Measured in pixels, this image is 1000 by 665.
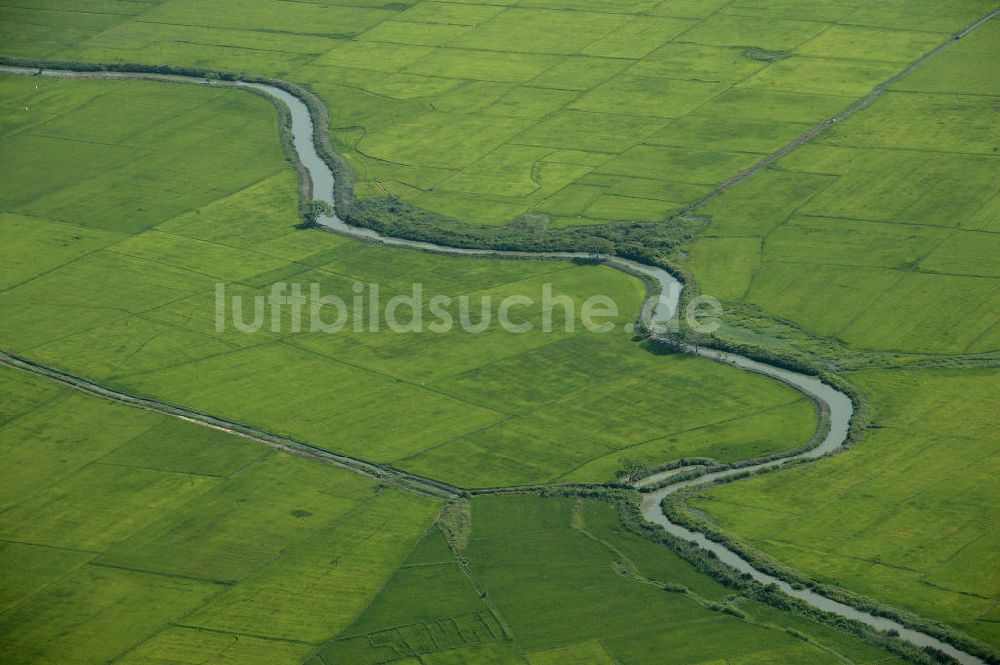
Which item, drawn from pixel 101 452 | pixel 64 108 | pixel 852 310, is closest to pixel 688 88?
pixel 852 310

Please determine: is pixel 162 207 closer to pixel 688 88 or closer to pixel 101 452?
pixel 101 452

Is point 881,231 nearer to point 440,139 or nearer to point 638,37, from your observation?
point 440,139

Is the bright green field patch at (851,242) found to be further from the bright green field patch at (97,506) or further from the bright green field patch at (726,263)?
the bright green field patch at (97,506)

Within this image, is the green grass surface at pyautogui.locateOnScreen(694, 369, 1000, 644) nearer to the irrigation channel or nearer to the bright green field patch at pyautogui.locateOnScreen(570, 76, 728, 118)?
the irrigation channel

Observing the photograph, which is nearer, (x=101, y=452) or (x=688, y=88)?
(x=101, y=452)

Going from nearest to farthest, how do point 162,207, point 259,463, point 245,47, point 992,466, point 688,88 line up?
point 992,466 → point 259,463 → point 162,207 → point 688,88 → point 245,47

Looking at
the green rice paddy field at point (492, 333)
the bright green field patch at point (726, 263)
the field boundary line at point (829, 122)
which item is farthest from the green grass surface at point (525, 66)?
the bright green field patch at point (726, 263)
